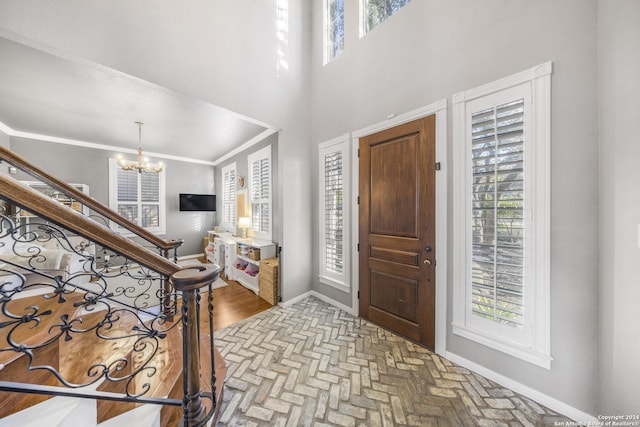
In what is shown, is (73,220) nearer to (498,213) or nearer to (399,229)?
(399,229)

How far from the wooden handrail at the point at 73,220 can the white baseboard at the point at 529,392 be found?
2.43 metres

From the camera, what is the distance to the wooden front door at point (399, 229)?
2148mm

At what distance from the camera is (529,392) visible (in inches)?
65.0

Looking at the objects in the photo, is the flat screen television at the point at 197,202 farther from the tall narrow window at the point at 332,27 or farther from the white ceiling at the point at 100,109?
the tall narrow window at the point at 332,27

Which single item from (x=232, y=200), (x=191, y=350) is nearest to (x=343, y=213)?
(x=191, y=350)

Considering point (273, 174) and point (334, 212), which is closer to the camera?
point (334, 212)

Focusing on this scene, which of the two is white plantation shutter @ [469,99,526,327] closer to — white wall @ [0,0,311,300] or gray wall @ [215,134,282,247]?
white wall @ [0,0,311,300]

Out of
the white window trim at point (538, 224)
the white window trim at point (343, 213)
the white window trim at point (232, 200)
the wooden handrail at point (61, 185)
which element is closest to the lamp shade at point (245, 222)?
the white window trim at point (232, 200)

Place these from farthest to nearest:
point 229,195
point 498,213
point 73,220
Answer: point 229,195, point 498,213, point 73,220

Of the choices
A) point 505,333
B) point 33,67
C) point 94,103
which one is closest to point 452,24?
point 505,333

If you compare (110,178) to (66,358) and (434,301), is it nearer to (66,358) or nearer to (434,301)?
(66,358)

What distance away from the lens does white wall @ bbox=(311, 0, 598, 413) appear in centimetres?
146

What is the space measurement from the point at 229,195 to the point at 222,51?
387cm

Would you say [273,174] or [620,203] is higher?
[273,174]
